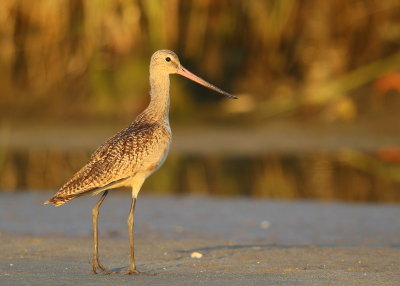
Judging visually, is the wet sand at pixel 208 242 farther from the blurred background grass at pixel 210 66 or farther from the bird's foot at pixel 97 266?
the blurred background grass at pixel 210 66

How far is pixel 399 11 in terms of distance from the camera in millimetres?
17766

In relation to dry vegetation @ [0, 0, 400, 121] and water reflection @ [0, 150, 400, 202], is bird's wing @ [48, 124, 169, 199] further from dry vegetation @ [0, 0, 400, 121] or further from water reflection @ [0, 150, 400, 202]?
dry vegetation @ [0, 0, 400, 121]

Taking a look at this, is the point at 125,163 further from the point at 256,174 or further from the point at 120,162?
Answer: the point at 256,174

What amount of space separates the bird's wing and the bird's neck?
297mm

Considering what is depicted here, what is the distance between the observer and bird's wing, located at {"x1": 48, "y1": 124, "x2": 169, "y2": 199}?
7.44 meters

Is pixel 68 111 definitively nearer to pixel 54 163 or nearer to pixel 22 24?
pixel 22 24

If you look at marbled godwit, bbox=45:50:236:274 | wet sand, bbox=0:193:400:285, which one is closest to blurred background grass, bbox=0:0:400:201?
wet sand, bbox=0:193:400:285

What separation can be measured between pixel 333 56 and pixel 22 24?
5.26m

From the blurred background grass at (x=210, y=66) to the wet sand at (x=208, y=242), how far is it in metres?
4.53

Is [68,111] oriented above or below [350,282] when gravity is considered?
above

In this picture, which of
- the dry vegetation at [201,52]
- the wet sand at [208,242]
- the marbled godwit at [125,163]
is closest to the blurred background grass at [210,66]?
the dry vegetation at [201,52]

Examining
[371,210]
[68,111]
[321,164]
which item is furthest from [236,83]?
[371,210]

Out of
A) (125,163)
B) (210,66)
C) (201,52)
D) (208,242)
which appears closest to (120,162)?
(125,163)

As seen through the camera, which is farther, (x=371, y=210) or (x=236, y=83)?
(x=236, y=83)
